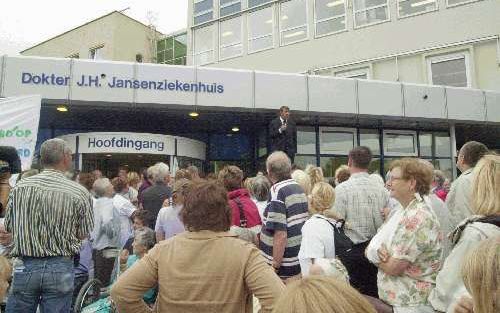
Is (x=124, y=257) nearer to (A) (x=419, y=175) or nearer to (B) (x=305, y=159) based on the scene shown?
(A) (x=419, y=175)

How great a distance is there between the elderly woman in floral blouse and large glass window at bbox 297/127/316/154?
12.5 m

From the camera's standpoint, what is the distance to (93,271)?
5980 millimetres

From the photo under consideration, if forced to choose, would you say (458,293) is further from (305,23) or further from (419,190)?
(305,23)

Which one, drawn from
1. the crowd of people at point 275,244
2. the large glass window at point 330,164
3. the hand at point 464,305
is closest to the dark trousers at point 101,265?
the crowd of people at point 275,244

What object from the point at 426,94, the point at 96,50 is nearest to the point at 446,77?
the point at 426,94

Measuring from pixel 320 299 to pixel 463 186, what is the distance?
12.1ft

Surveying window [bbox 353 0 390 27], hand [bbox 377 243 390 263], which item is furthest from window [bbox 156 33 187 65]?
hand [bbox 377 243 390 263]

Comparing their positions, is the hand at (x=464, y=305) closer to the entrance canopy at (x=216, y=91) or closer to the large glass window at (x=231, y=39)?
the entrance canopy at (x=216, y=91)

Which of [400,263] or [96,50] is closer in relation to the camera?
[400,263]

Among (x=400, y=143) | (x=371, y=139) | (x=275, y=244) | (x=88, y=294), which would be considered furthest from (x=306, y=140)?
(x=275, y=244)

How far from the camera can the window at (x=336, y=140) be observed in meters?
15.7

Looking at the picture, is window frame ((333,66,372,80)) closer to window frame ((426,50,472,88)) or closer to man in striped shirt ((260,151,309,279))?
window frame ((426,50,472,88))

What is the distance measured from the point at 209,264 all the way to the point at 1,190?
2.26 meters

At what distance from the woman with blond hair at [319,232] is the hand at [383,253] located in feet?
2.38
